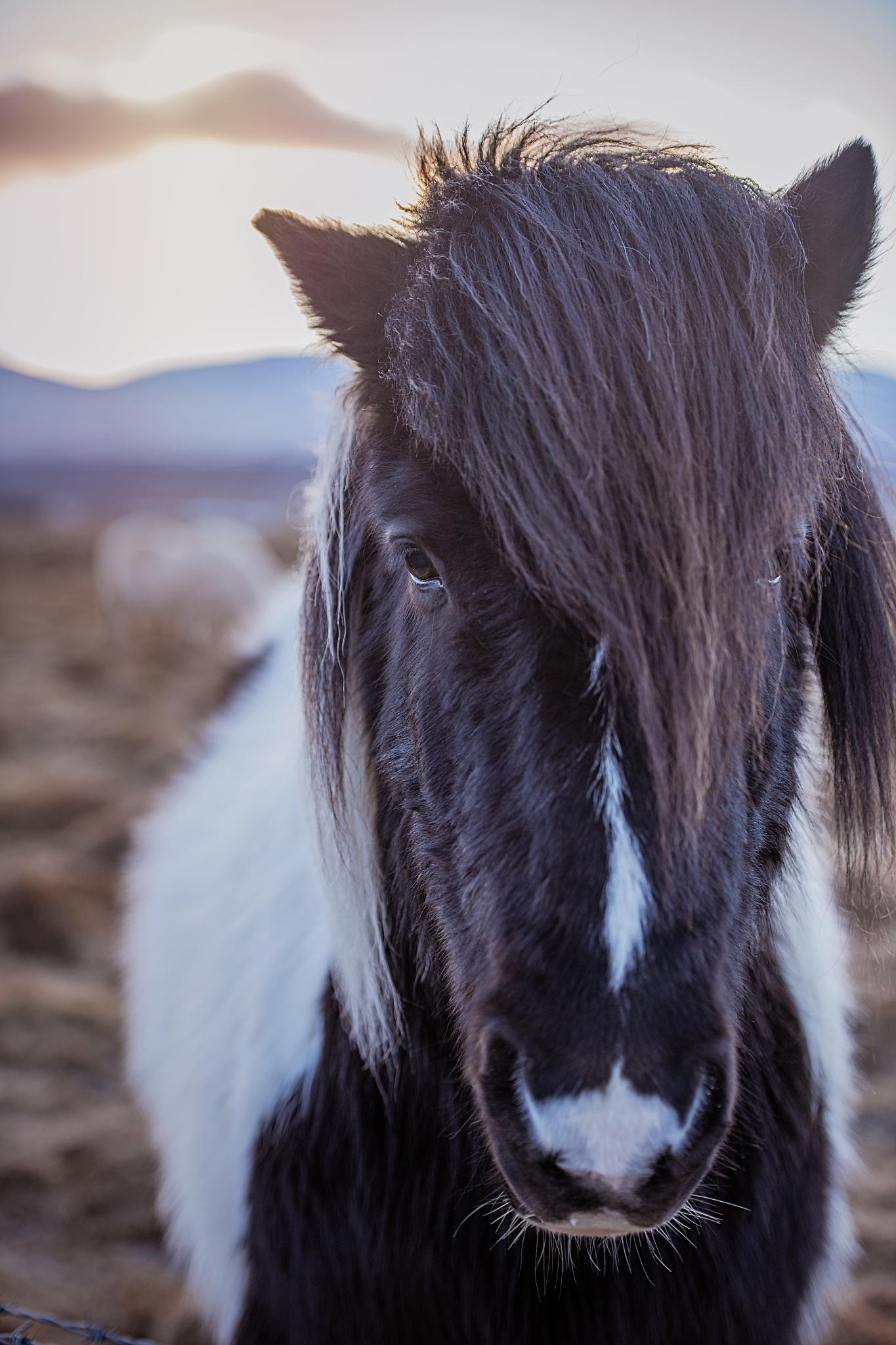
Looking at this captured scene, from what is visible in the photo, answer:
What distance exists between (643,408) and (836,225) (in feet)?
1.56

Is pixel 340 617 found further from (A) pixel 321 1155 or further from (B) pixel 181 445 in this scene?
(B) pixel 181 445

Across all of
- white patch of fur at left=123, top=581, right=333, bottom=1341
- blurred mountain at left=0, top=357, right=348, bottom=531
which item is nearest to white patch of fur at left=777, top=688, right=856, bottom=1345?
white patch of fur at left=123, top=581, right=333, bottom=1341

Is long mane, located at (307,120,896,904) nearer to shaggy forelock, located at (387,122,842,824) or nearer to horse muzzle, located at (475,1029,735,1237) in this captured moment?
shaggy forelock, located at (387,122,842,824)

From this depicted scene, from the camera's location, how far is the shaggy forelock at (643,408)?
Answer: 0.88 m

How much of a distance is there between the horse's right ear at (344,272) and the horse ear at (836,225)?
0.54m

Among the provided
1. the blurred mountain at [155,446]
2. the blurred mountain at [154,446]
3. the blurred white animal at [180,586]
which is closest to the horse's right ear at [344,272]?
the blurred white animal at [180,586]

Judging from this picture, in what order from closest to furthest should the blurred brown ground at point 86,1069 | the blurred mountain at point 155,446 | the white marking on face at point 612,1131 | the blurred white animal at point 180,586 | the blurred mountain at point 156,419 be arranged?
the white marking on face at point 612,1131 < the blurred brown ground at point 86,1069 < the blurred white animal at point 180,586 < the blurred mountain at point 155,446 < the blurred mountain at point 156,419

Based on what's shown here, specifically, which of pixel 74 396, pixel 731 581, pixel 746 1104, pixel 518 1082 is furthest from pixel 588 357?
pixel 74 396

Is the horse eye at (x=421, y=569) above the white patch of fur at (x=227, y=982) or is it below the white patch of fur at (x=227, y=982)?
above

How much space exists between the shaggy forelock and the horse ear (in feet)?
0.19

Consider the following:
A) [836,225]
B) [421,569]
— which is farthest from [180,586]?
[836,225]

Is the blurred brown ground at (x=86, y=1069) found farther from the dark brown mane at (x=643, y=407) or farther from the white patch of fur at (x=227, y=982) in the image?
the dark brown mane at (x=643, y=407)

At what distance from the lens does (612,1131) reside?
0.78m

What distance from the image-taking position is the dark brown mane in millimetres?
877
